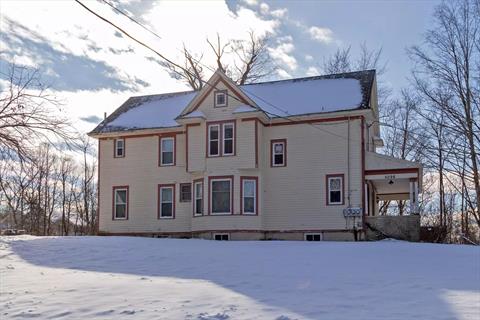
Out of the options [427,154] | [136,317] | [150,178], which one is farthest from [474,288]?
[427,154]

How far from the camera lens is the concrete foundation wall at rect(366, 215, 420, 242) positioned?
2483 cm

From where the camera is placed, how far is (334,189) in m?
25.8

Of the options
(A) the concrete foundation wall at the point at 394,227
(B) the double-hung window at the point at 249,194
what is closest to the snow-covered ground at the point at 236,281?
(A) the concrete foundation wall at the point at 394,227

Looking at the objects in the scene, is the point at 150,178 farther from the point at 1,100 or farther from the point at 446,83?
the point at 446,83

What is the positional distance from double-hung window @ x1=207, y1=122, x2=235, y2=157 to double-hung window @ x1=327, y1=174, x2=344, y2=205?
465 centimetres

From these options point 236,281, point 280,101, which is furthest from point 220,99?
point 236,281

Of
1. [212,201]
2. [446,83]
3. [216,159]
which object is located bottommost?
[212,201]

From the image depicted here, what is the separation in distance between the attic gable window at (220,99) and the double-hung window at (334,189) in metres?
6.00

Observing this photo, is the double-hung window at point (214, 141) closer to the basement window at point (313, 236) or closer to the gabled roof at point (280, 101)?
the gabled roof at point (280, 101)

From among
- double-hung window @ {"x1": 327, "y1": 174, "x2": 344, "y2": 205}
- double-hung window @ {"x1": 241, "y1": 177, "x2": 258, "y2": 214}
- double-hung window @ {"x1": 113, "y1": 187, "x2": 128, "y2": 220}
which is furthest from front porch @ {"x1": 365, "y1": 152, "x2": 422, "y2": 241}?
double-hung window @ {"x1": 113, "y1": 187, "x2": 128, "y2": 220}

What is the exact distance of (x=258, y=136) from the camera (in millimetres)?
Result: 26453

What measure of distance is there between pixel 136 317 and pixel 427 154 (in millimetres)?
32011

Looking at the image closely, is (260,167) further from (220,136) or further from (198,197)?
(198,197)

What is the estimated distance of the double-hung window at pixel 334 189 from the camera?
1012 inches
